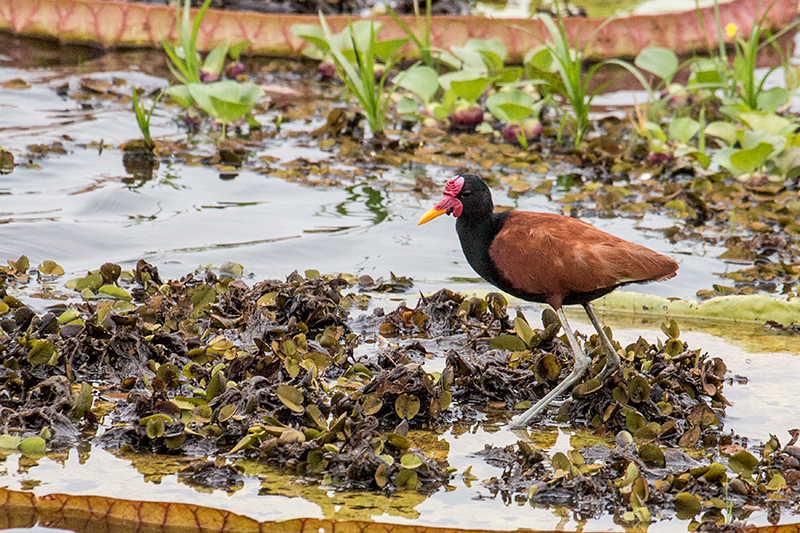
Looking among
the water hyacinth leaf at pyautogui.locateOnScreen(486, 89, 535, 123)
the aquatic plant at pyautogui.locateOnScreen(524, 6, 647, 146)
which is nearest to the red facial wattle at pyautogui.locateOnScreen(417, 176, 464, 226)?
the aquatic plant at pyautogui.locateOnScreen(524, 6, 647, 146)

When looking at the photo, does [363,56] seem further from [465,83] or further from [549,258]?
[549,258]

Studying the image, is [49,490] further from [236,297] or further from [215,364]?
[236,297]

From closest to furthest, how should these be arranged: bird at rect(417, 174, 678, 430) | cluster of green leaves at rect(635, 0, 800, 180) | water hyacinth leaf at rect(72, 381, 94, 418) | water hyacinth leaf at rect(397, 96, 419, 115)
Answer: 1. water hyacinth leaf at rect(72, 381, 94, 418)
2. bird at rect(417, 174, 678, 430)
3. cluster of green leaves at rect(635, 0, 800, 180)
4. water hyacinth leaf at rect(397, 96, 419, 115)

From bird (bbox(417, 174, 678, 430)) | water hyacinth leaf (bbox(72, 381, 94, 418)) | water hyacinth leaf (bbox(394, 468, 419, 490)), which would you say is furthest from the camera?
bird (bbox(417, 174, 678, 430))

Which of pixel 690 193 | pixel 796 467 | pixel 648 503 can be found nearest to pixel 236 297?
pixel 648 503

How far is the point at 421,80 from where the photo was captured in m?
8.52

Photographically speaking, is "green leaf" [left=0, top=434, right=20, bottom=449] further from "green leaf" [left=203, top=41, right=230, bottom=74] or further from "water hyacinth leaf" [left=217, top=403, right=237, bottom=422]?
"green leaf" [left=203, top=41, right=230, bottom=74]

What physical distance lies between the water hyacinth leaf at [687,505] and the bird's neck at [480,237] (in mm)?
1201

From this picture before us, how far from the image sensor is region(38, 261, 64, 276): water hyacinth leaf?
17.6 feet

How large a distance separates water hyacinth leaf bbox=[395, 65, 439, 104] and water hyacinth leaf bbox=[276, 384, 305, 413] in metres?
5.18

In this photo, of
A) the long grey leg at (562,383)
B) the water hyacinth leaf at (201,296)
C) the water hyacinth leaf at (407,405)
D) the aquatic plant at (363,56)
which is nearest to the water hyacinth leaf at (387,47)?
the aquatic plant at (363,56)

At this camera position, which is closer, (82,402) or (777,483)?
(777,483)

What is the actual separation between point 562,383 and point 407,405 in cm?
68

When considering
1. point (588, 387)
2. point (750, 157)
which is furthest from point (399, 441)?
point (750, 157)
